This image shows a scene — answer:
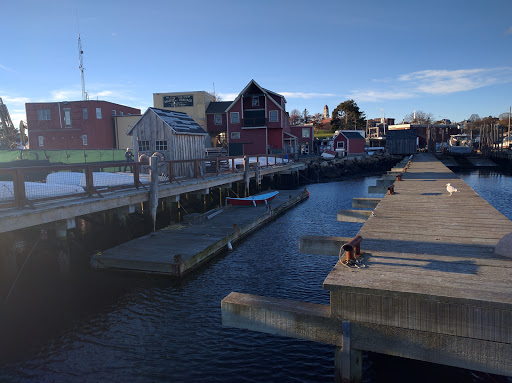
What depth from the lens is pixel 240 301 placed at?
4.94m

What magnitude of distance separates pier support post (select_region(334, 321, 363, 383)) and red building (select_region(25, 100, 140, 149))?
4959cm

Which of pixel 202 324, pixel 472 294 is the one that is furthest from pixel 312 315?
pixel 202 324

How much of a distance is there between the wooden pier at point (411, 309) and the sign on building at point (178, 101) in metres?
48.2

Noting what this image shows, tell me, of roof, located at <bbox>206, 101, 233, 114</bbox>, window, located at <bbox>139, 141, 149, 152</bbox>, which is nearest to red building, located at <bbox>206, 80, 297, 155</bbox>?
roof, located at <bbox>206, 101, 233, 114</bbox>

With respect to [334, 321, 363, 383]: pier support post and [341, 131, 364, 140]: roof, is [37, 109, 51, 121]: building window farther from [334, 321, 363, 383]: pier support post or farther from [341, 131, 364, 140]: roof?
[334, 321, 363, 383]: pier support post

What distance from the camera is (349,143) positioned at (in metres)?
72.2

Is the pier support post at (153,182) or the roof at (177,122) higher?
the roof at (177,122)

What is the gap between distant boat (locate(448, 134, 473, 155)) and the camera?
71250 mm

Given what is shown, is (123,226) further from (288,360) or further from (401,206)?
(401,206)

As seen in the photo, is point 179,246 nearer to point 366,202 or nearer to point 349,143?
point 366,202

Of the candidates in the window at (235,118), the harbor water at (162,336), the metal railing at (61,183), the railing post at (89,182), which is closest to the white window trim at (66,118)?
the window at (235,118)

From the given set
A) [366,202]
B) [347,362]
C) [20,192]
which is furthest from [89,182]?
[347,362]

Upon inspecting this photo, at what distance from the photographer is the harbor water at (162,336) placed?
23.1 feet

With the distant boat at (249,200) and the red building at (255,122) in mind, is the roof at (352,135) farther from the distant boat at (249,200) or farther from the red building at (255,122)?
the distant boat at (249,200)
